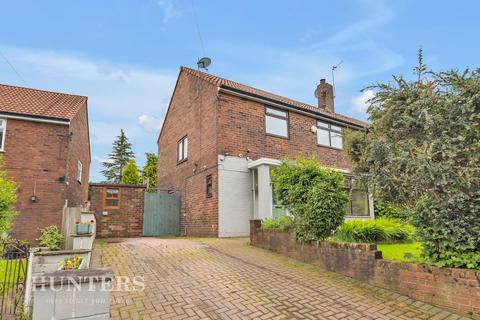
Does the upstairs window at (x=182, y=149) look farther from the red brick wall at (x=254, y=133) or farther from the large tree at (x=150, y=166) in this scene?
the large tree at (x=150, y=166)

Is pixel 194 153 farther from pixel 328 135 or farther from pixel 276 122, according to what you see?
pixel 328 135

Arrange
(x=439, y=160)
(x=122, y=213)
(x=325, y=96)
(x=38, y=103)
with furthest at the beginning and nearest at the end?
(x=325, y=96)
(x=122, y=213)
(x=38, y=103)
(x=439, y=160)

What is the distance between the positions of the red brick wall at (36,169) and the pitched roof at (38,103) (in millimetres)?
470

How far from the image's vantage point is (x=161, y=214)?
1437 cm

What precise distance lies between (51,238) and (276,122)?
993 cm

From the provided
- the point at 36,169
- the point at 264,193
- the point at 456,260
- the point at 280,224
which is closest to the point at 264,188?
the point at 264,193

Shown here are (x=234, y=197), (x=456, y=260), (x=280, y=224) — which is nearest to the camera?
(x=456, y=260)

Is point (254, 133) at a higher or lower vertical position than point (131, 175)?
lower

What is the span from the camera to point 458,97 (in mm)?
4676

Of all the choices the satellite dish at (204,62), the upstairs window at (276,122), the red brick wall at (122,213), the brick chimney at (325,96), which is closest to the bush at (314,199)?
the upstairs window at (276,122)

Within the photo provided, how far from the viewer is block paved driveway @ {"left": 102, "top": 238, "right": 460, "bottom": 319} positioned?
413cm

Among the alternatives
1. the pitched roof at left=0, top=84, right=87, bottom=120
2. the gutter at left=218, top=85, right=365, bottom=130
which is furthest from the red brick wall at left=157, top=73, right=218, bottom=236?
the pitched roof at left=0, top=84, right=87, bottom=120

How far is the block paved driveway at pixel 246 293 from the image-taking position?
4.13 m

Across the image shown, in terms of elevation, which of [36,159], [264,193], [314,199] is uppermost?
[36,159]
